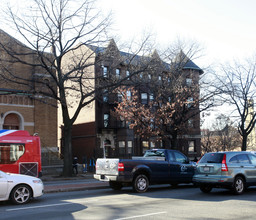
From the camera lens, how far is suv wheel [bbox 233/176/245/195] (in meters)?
12.3

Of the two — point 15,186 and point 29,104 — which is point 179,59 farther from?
point 15,186

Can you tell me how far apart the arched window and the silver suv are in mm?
22405

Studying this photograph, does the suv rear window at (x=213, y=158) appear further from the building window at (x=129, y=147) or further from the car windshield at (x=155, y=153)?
the building window at (x=129, y=147)

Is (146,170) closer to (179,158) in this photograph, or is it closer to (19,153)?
(179,158)

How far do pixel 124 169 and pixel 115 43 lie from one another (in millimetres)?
14418

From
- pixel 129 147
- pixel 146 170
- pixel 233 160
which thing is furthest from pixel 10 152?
pixel 129 147

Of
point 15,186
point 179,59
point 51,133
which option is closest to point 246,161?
point 15,186

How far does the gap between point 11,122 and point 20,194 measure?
71.9ft

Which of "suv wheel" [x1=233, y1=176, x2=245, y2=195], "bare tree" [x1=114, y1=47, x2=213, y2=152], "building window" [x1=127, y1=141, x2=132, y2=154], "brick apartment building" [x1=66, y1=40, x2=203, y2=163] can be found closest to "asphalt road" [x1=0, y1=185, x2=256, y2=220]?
"suv wheel" [x1=233, y1=176, x2=245, y2=195]

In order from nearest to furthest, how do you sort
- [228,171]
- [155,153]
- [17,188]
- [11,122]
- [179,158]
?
[17,188], [228,171], [155,153], [179,158], [11,122]

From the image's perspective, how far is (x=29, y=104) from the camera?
1260 inches

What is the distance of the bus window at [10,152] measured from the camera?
56.3ft

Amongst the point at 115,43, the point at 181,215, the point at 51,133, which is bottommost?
the point at 181,215

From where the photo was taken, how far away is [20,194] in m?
10.5
